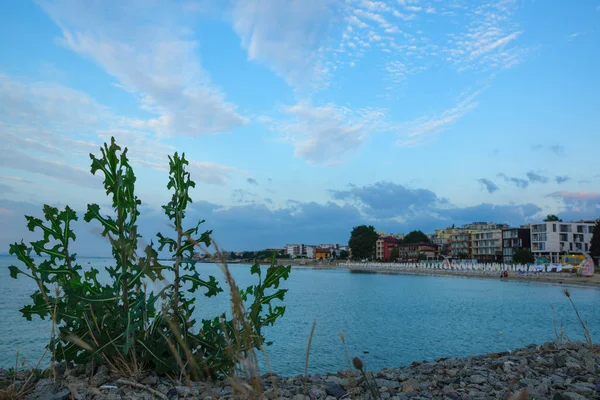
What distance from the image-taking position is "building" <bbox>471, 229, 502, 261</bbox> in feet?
431

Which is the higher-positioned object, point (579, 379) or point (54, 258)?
point (54, 258)

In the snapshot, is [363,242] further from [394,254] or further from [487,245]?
[487,245]

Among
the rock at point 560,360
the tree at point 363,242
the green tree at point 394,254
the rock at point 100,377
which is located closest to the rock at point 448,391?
the rock at point 560,360

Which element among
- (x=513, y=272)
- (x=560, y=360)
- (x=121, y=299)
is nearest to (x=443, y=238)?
(x=513, y=272)

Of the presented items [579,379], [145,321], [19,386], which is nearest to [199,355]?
[145,321]

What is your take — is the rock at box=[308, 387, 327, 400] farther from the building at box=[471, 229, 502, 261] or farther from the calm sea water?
the building at box=[471, 229, 502, 261]

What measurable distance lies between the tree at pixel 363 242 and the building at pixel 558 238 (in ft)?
202

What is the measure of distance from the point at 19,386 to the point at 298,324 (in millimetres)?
16932

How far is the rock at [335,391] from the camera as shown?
16.9ft

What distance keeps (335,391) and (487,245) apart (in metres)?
143

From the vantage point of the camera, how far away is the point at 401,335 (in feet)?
62.2

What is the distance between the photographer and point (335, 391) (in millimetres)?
5238

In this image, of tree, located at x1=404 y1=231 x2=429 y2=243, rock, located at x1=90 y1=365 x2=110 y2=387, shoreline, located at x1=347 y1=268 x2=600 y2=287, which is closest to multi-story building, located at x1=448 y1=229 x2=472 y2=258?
tree, located at x1=404 y1=231 x2=429 y2=243

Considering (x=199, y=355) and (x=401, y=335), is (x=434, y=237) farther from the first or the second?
(x=199, y=355)
